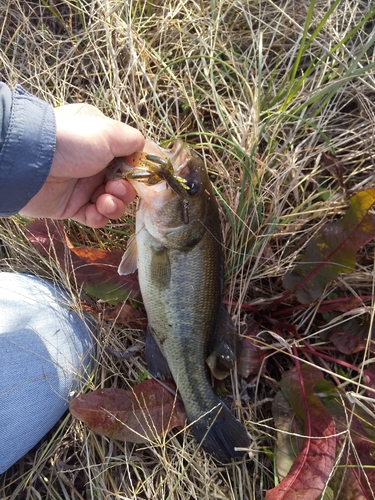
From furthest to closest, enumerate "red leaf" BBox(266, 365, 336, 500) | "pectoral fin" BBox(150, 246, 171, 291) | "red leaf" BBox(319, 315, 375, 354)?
"red leaf" BBox(319, 315, 375, 354) → "pectoral fin" BBox(150, 246, 171, 291) → "red leaf" BBox(266, 365, 336, 500)

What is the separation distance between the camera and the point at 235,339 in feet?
7.41

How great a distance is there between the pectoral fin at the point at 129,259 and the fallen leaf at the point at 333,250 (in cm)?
82

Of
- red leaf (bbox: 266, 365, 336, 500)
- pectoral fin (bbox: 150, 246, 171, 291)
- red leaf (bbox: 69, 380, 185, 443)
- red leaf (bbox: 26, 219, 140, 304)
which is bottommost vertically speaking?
red leaf (bbox: 69, 380, 185, 443)

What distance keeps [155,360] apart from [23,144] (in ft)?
4.15

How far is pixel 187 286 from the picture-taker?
208cm

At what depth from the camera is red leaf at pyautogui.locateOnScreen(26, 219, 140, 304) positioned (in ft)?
7.66

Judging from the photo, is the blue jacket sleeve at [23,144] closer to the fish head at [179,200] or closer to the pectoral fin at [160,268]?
the fish head at [179,200]

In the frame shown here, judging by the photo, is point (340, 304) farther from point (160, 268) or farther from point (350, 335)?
point (160, 268)

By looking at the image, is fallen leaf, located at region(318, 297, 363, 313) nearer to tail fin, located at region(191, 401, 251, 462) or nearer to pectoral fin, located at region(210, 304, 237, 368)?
pectoral fin, located at region(210, 304, 237, 368)

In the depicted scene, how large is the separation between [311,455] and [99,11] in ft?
9.21

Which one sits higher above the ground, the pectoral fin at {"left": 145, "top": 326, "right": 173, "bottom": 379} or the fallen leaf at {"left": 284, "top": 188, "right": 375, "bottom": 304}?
the fallen leaf at {"left": 284, "top": 188, "right": 375, "bottom": 304}

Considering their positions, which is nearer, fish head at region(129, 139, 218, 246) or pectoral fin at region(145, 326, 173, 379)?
fish head at region(129, 139, 218, 246)

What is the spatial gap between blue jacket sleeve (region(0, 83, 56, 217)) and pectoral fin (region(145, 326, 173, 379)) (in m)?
0.96

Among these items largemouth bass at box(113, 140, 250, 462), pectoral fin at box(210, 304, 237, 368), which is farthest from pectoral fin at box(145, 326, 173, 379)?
pectoral fin at box(210, 304, 237, 368)
